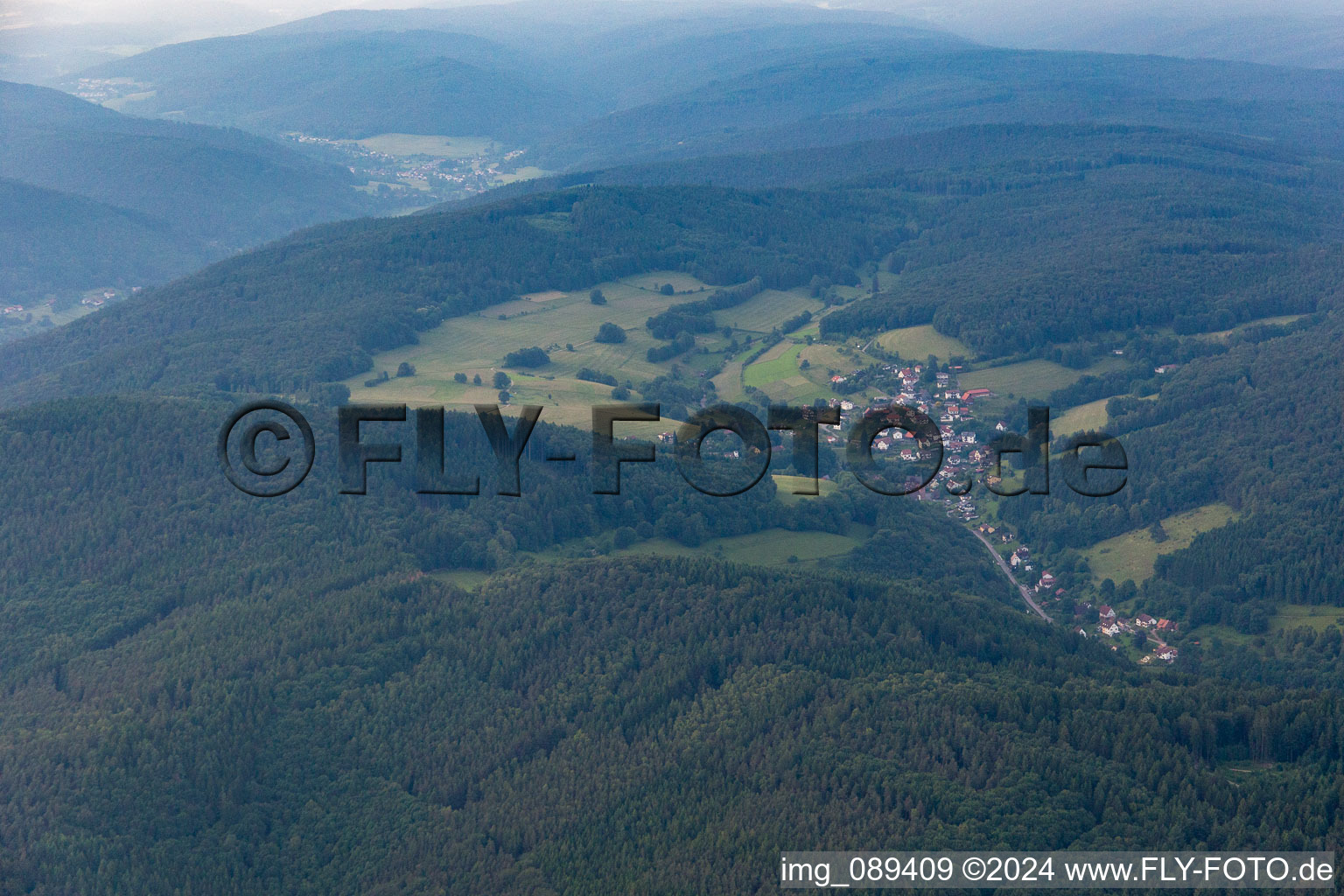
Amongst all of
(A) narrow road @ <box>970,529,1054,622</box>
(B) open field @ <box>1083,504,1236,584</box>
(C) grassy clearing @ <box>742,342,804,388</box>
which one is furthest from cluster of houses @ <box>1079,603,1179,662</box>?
(C) grassy clearing @ <box>742,342,804,388</box>

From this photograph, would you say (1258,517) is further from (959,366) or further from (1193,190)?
(1193,190)

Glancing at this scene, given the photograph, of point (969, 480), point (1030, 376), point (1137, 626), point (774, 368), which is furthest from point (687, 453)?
point (1030, 376)

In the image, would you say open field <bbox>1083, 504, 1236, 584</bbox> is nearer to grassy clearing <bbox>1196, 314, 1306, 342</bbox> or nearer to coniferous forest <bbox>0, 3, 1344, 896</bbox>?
coniferous forest <bbox>0, 3, 1344, 896</bbox>

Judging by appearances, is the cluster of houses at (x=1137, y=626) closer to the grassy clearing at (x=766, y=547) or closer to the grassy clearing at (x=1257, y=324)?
the grassy clearing at (x=766, y=547)

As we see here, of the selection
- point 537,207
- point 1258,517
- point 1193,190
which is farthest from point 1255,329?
point 537,207

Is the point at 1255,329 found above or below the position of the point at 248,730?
above

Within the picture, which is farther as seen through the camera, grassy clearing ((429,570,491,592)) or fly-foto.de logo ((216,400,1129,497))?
fly-foto.de logo ((216,400,1129,497))

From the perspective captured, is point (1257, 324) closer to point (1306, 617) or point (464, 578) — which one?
point (1306, 617)
